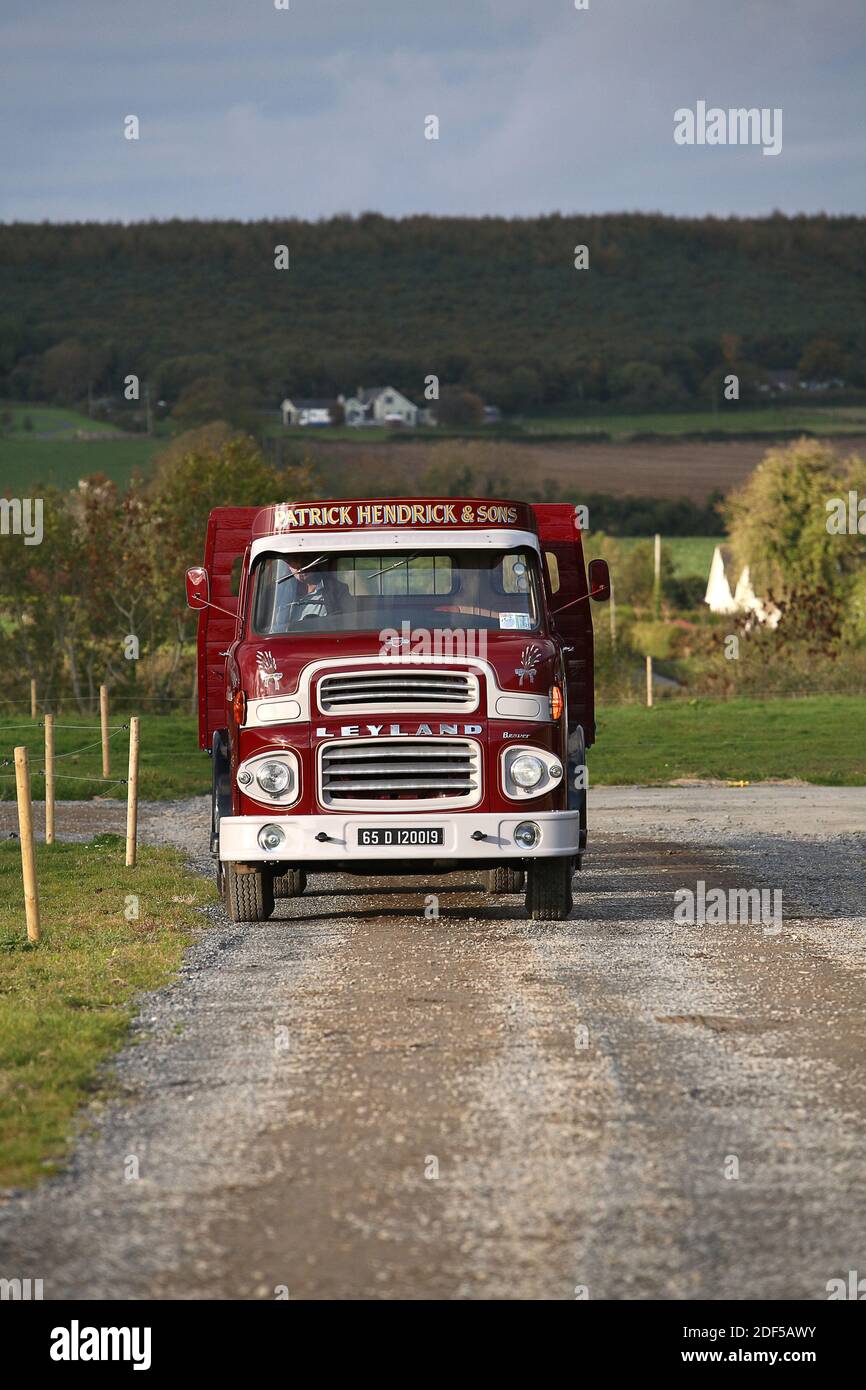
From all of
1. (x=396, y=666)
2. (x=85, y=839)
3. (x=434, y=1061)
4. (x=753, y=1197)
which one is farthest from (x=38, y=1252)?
(x=85, y=839)

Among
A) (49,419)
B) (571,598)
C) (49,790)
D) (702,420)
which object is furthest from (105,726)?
(702,420)

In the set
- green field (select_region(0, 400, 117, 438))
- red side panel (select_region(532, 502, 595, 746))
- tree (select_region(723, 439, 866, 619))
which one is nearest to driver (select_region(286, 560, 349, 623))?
red side panel (select_region(532, 502, 595, 746))

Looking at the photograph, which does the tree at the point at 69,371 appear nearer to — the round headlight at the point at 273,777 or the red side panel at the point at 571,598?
the red side panel at the point at 571,598

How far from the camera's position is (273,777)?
12.8 metres

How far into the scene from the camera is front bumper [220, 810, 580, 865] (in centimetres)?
1256

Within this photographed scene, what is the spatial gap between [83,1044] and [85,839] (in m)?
11.8

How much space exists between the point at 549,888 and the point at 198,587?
12.5 feet

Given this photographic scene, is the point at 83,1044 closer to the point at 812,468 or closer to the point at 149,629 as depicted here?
the point at 149,629

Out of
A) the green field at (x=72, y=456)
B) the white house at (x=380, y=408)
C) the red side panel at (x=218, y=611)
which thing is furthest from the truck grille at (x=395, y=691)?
the white house at (x=380, y=408)

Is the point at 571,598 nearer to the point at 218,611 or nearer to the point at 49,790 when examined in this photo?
the point at 218,611

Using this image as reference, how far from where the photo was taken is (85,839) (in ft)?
67.7

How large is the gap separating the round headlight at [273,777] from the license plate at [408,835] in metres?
0.72

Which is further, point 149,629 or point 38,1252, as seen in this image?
point 149,629

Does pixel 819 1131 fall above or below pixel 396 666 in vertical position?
below
